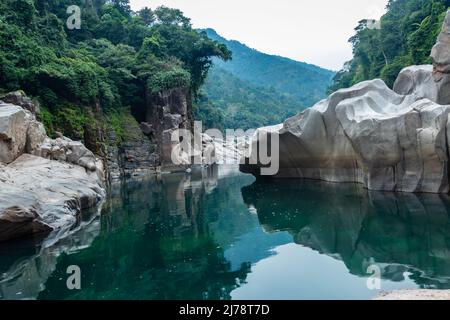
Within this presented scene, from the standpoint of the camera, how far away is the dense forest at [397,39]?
1243 inches

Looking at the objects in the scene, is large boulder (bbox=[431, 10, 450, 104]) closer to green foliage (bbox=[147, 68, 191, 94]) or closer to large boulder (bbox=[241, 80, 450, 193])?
large boulder (bbox=[241, 80, 450, 193])

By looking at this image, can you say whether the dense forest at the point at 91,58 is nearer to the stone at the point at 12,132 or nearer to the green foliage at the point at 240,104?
the stone at the point at 12,132

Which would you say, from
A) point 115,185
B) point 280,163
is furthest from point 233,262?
point 115,185

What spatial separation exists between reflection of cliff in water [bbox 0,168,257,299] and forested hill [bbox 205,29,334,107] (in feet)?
319

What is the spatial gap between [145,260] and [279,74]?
12498 centimetres

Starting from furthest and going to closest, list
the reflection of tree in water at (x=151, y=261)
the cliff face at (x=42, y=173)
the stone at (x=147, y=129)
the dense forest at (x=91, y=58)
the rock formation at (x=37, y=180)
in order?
the stone at (x=147, y=129) < the dense forest at (x=91, y=58) < the cliff face at (x=42, y=173) < the rock formation at (x=37, y=180) < the reflection of tree in water at (x=151, y=261)

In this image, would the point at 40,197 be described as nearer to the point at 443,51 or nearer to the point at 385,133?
the point at 385,133

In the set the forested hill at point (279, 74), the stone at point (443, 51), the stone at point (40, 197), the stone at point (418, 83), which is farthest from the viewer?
the forested hill at point (279, 74)

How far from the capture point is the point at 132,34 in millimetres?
42219

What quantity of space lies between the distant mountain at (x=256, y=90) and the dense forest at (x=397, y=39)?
2179 cm

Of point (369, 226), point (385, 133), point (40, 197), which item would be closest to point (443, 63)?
point (385, 133)

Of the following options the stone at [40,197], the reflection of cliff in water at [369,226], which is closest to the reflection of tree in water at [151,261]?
the stone at [40,197]

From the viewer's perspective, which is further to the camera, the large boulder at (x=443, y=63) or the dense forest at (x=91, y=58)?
the dense forest at (x=91, y=58)
